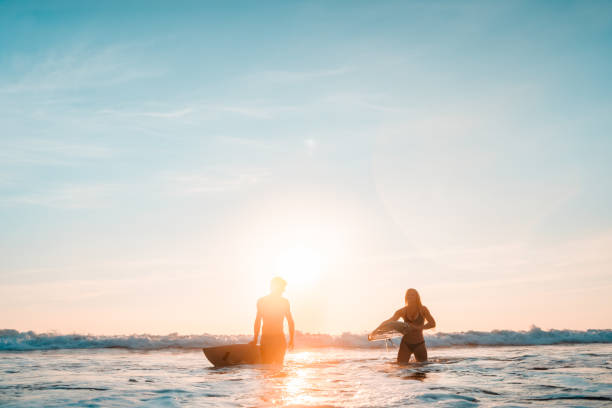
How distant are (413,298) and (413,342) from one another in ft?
4.20

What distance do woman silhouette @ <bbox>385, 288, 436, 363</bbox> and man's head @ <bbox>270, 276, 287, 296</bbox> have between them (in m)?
3.07

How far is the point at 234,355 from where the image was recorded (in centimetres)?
1402

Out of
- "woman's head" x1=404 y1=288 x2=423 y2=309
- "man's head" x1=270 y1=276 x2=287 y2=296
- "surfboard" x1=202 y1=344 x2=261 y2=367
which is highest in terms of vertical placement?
"man's head" x1=270 y1=276 x2=287 y2=296

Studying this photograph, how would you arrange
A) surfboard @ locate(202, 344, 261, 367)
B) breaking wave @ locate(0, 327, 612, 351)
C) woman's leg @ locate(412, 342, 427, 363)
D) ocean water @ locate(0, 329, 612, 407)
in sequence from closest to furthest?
ocean water @ locate(0, 329, 612, 407) < woman's leg @ locate(412, 342, 427, 363) < surfboard @ locate(202, 344, 261, 367) < breaking wave @ locate(0, 327, 612, 351)

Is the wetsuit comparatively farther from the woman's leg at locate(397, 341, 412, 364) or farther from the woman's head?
the woman's head

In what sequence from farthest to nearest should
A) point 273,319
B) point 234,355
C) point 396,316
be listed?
1. point 234,355
2. point 273,319
3. point 396,316

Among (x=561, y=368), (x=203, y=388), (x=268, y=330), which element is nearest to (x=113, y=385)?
(x=203, y=388)

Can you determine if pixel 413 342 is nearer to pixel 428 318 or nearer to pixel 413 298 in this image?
pixel 428 318

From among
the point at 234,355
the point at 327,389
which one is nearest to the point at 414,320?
the point at 327,389

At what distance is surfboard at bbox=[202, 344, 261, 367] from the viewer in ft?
44.9

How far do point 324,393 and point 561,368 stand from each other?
7373 mm

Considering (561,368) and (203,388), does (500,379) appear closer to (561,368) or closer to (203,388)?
(561,368)

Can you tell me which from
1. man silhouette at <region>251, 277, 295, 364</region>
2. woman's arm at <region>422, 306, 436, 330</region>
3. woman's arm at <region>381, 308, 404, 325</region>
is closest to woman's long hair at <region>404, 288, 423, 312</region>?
woman's arm at <region>422, 306, 436, 330</region>

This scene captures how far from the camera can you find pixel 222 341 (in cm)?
3056
